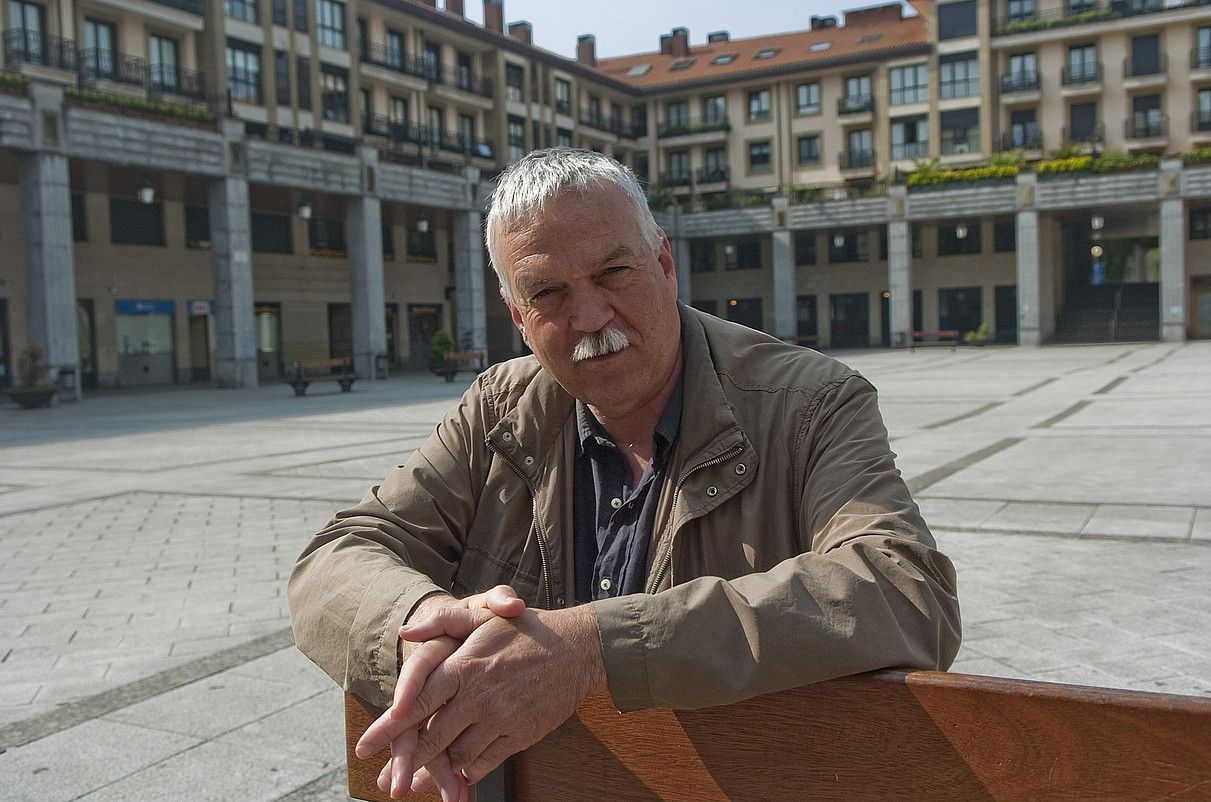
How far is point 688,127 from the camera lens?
193ft

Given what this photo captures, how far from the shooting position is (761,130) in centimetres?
5778

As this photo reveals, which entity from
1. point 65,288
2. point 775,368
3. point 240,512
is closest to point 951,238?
point 65,288

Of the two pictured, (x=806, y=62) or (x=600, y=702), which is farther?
(x=806, y=62)

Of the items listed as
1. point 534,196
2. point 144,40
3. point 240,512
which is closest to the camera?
point 534,196

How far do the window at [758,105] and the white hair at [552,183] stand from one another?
57.9 meters

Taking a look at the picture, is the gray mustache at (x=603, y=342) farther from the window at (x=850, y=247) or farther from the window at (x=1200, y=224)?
the window at (x=850, y=247)

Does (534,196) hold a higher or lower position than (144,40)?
lower

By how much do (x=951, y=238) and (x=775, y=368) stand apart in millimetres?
54514

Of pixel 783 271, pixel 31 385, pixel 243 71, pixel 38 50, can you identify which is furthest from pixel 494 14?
pixel 31 385

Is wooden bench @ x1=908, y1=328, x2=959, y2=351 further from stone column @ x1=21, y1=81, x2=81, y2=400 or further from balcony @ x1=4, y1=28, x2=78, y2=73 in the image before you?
balcony @ x1=4, y1=28, x2=78, y2=73

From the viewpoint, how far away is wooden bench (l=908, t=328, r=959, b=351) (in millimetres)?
47844

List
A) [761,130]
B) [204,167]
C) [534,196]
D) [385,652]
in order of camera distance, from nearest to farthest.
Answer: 1. [385,652]
2. [534,196]
3. [204,167]
4. [761,130]

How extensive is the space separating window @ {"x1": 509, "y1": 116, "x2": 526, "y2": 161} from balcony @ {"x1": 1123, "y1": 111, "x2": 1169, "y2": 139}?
28.5 m

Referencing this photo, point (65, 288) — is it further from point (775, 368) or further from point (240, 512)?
point (775, 368)
